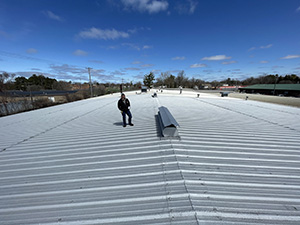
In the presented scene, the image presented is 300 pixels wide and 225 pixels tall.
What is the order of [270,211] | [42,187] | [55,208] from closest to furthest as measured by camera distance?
1. [270,211]
2. [55,208]
3. [42,187]

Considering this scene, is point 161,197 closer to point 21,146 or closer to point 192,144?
point 192,144

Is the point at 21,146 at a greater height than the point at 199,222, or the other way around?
the point at 199,222

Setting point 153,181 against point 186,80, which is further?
point 186,80

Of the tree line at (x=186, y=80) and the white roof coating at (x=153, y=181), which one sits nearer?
the white roof coating at (x=153, y=181)

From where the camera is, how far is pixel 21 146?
4555 millimetres

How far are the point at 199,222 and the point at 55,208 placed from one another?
2146 mm

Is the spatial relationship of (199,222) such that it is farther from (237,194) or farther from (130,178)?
(130,178)

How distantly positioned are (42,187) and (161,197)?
91.5 inches

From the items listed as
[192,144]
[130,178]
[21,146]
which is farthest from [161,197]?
[21,146]

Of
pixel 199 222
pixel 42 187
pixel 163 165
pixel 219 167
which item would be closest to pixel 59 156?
pixel 42 187

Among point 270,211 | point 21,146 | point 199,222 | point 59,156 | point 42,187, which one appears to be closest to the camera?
point 199,222

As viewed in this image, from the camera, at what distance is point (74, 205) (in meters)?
2.14

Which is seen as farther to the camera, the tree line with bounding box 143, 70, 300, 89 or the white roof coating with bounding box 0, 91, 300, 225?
the tree line with bounding box 143, 70, 300, 89

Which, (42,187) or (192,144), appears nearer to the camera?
(42,187)
